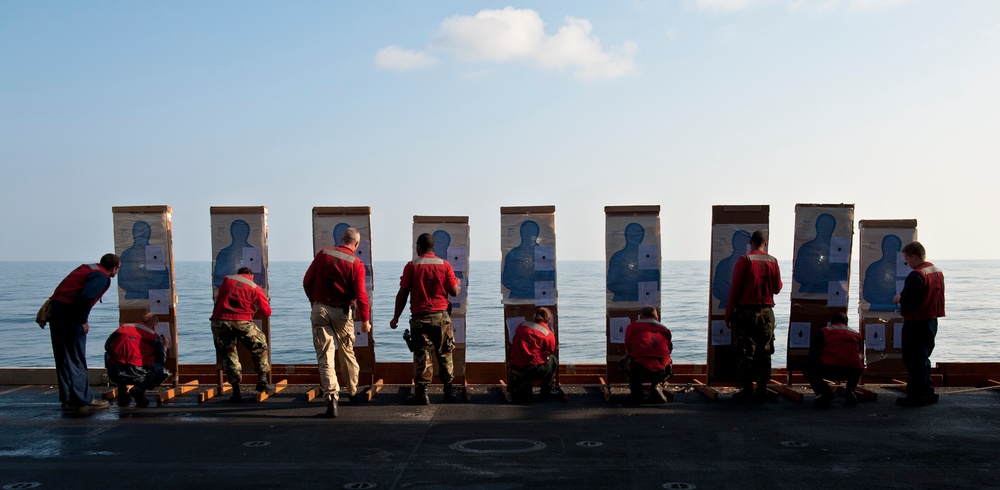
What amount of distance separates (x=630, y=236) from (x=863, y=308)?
3.13 meters

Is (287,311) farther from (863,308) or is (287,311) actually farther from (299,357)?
(863,308)

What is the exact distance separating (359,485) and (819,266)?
693cm

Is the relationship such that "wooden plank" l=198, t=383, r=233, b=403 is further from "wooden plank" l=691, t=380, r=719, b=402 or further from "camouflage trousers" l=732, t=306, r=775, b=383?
"camouflage trousers" l=732, t=306, r=775, b=383

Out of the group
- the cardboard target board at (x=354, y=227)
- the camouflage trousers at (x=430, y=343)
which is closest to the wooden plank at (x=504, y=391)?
the camouflage trousers at (x=430, y=343)

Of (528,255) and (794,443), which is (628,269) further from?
(794,443)

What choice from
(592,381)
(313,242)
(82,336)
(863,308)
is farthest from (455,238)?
(863,308)

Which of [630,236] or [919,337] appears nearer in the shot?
[919,337]

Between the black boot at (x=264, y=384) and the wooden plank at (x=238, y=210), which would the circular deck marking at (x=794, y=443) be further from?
the wooden plank at (x=238, y=210)

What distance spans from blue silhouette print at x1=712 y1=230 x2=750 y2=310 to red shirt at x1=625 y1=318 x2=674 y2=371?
A: 1.45 meters

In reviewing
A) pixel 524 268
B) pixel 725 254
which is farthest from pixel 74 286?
pixel 725 254

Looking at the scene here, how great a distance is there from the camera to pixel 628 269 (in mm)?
10688

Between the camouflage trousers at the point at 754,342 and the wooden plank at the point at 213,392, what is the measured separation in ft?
20.2

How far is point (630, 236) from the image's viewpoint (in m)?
10.7

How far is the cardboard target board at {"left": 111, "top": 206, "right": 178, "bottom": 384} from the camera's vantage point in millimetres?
10859
